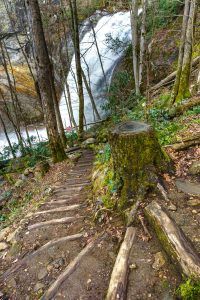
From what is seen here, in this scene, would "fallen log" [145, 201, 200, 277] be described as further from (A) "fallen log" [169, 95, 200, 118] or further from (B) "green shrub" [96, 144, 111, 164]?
(A) "fallen log" [169, 95, 200, 118]

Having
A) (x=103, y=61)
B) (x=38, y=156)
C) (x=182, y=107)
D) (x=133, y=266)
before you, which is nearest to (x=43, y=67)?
(x=182, y=107)

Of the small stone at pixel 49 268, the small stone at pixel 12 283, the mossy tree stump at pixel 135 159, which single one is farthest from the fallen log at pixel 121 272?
the small stone at pixel 12 283

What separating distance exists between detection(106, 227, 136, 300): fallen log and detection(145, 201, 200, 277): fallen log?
0.31 meters

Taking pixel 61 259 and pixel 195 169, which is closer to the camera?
pixel 61 259

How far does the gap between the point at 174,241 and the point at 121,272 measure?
0.59 meters

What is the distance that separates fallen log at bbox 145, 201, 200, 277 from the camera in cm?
193

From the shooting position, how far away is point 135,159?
10.2 feet

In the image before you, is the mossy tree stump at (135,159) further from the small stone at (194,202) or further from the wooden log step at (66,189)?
the wooden log step at (66,189)

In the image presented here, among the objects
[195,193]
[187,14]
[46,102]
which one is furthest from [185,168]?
[187,14]

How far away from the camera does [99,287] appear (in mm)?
2248

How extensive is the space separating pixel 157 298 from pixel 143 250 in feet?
1.72

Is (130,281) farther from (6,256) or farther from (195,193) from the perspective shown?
(6,256)

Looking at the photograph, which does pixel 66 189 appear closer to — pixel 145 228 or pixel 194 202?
pixel 145 228

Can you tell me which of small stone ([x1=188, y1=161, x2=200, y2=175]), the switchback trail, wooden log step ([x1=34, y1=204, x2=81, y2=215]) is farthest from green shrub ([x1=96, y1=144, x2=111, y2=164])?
small stone ([x1=188, y1=161, x2=200, y2=175])
